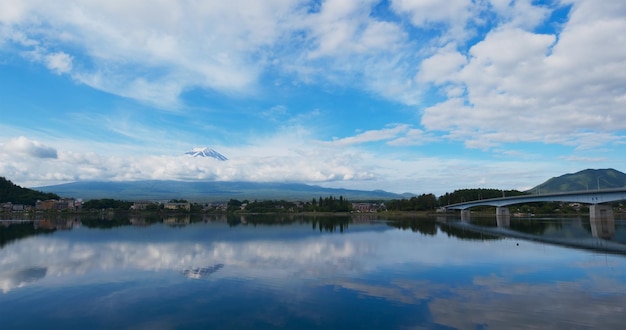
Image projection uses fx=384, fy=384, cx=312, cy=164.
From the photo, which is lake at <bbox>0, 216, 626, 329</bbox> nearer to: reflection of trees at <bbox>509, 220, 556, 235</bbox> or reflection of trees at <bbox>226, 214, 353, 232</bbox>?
reflection of trees at <bbox>509, 220, 556, 235</bbox>

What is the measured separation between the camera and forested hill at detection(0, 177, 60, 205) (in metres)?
120

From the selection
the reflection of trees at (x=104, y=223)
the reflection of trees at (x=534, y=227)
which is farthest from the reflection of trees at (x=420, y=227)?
the reflection of trees at (x=104, y=223)

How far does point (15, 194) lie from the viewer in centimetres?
12250

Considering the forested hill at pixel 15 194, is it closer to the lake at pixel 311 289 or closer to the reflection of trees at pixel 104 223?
the reflection of trees at pixel 104 223

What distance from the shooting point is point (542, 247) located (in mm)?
26797

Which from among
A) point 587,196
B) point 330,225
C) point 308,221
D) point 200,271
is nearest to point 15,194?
point 308,221

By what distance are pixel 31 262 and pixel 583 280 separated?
26074 mm

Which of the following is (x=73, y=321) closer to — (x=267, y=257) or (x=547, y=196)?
(x=267, y=257)

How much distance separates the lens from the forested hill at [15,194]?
119562 mm

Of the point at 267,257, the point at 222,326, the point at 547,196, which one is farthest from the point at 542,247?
the point at 547,196

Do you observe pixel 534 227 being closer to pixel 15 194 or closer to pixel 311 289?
pixel 311 289

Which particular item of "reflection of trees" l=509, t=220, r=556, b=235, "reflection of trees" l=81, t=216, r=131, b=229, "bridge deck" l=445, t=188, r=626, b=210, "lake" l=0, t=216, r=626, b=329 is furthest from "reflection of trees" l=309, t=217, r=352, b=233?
"bridge deck" l=445, t=188, r=626, b=210

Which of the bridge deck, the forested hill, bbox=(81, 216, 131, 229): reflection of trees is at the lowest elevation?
bbox=(81, 216, 131, 229): reflection of trees

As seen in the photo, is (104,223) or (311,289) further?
(104,223)
